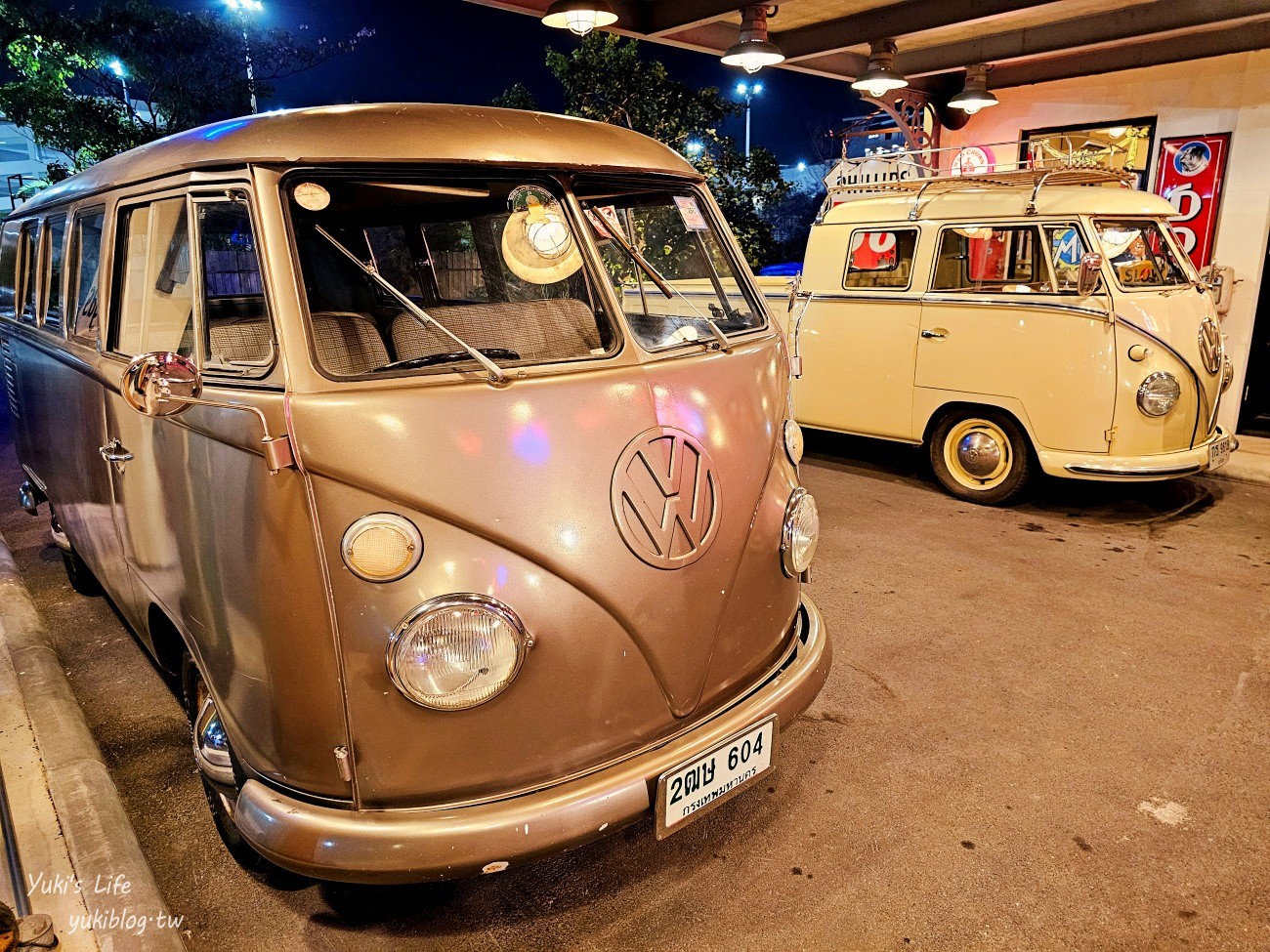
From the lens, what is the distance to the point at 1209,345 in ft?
18.7

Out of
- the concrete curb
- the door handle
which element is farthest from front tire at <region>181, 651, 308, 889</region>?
the door handle

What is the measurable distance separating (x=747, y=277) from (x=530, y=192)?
94 centimetres

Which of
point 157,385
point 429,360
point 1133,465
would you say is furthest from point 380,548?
point 1133,465

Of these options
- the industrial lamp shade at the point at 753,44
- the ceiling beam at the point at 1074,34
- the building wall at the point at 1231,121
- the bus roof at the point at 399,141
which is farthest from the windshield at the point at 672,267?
the building wall at the point at 1231,121

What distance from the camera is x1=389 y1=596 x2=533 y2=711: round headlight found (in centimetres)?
194

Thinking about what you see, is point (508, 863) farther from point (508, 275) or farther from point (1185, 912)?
point (1185, 912)

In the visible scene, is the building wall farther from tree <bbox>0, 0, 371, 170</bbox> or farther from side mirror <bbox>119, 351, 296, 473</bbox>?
tree <bbox>0, 0, 371, 170</bbox>

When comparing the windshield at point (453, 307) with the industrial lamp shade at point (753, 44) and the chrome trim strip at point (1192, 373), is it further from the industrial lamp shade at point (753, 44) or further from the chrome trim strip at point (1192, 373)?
the industrial lamp shade at point (753, 44)

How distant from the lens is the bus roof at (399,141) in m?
2.15

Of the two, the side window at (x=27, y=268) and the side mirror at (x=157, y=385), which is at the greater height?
the side window at (x=27, y=268)

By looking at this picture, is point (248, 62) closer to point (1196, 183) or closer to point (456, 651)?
point (1196, 183)

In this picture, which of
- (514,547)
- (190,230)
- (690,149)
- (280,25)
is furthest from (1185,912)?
(280,25)

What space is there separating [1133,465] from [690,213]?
4133 millimetres

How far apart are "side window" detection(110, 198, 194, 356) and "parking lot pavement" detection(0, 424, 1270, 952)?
1.62m
